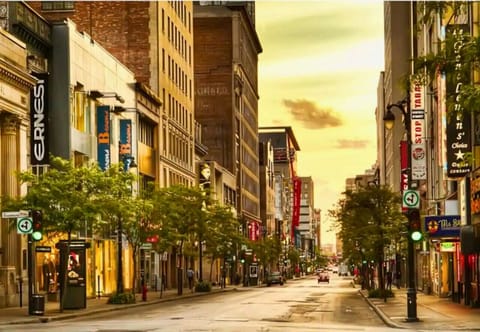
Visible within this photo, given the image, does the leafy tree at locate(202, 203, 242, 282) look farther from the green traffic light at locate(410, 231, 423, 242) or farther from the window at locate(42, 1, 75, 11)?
the green traffic light at locate(410, 231, 423, 242)

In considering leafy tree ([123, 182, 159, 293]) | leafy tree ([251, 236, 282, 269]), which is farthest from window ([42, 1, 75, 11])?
leafy tree ([251, 236, 282, 269])

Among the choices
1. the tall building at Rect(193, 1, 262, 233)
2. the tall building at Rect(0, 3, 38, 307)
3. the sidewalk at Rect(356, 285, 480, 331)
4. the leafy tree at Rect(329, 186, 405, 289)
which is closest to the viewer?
the sidewalk at Rect(356, 285, 480, 331)

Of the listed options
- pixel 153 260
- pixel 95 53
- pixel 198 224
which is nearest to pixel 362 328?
pixel 95 53

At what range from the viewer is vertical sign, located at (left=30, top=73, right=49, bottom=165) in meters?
53.7

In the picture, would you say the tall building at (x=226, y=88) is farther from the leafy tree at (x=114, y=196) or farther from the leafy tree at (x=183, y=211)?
the leafy tree at (x=114, y=196)

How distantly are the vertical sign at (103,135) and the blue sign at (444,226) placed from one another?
77.3ft

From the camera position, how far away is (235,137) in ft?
500

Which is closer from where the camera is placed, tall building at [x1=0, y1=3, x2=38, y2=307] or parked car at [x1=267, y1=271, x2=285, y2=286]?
tall building at [x1=0, y1=3, x2=38, y2=307]

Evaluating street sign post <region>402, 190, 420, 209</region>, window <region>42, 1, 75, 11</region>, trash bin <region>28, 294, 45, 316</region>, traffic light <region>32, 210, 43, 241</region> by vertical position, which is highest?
window <region>42, 1, 75, 11</region>

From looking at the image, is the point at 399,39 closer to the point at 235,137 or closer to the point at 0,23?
the point at 235,137

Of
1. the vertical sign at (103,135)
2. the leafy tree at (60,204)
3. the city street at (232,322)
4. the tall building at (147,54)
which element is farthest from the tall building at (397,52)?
the leafy tree at (60,204)

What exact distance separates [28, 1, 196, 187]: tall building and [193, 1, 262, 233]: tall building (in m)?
47.1

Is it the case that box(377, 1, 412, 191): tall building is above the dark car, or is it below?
above

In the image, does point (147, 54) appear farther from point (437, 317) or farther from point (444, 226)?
point (437, 317)
